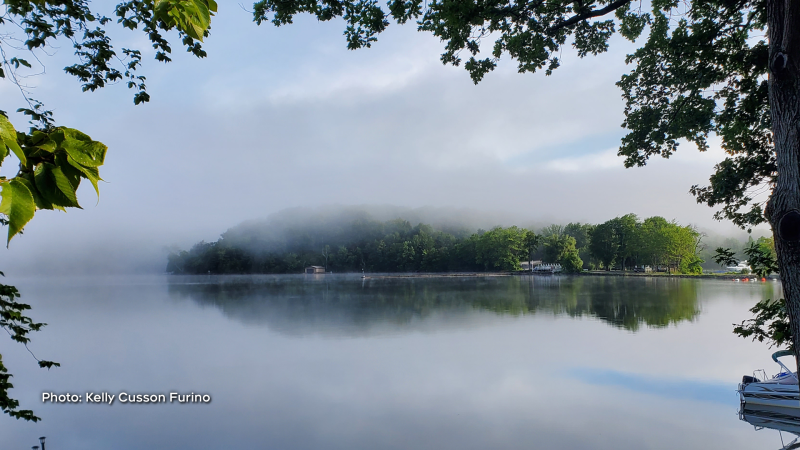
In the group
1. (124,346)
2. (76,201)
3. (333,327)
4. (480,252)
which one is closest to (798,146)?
(76,201)

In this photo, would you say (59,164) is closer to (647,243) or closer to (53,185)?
(53,185)

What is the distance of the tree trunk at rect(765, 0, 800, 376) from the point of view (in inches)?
114

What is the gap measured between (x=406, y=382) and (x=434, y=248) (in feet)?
295

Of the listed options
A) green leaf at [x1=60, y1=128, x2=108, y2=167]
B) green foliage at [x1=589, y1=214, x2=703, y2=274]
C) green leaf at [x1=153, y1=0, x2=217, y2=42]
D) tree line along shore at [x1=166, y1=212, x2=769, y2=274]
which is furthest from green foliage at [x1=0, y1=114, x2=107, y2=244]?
green foliage at [x1=589, y1=214, x2=703, y2=274]

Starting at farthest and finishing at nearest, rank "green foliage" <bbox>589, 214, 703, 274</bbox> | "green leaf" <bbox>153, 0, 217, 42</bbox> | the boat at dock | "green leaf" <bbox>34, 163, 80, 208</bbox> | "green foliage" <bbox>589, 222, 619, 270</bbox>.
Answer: "green foliage" <bbox>589, 222, 619, 270</bbox> < "green foliage" <bbox>589, 214, 703, 274</bbox> < the boat at dock < "green leaf" <bbox>153, 0, 217, 42</bbox> < "green leaf" <bbox>34, 163, 80, 208</bbox>

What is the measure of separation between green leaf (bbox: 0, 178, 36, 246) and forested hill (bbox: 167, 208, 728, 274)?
68197 mm

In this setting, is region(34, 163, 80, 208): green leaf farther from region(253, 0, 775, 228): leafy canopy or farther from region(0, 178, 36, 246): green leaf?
region(253, 0, 775, 228): leafy canopy

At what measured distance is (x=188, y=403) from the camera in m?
10.1

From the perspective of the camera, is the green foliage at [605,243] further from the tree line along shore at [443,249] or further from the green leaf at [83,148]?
the green leaf at [83,148]

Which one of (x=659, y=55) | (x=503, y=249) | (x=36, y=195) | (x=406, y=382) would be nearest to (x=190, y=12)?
(x=36, y=195)

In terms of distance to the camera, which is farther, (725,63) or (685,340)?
(685,340)

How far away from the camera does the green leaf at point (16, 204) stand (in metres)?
0.72

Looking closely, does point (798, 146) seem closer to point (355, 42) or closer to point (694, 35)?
point (694, 35)

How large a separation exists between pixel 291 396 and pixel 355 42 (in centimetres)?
826
